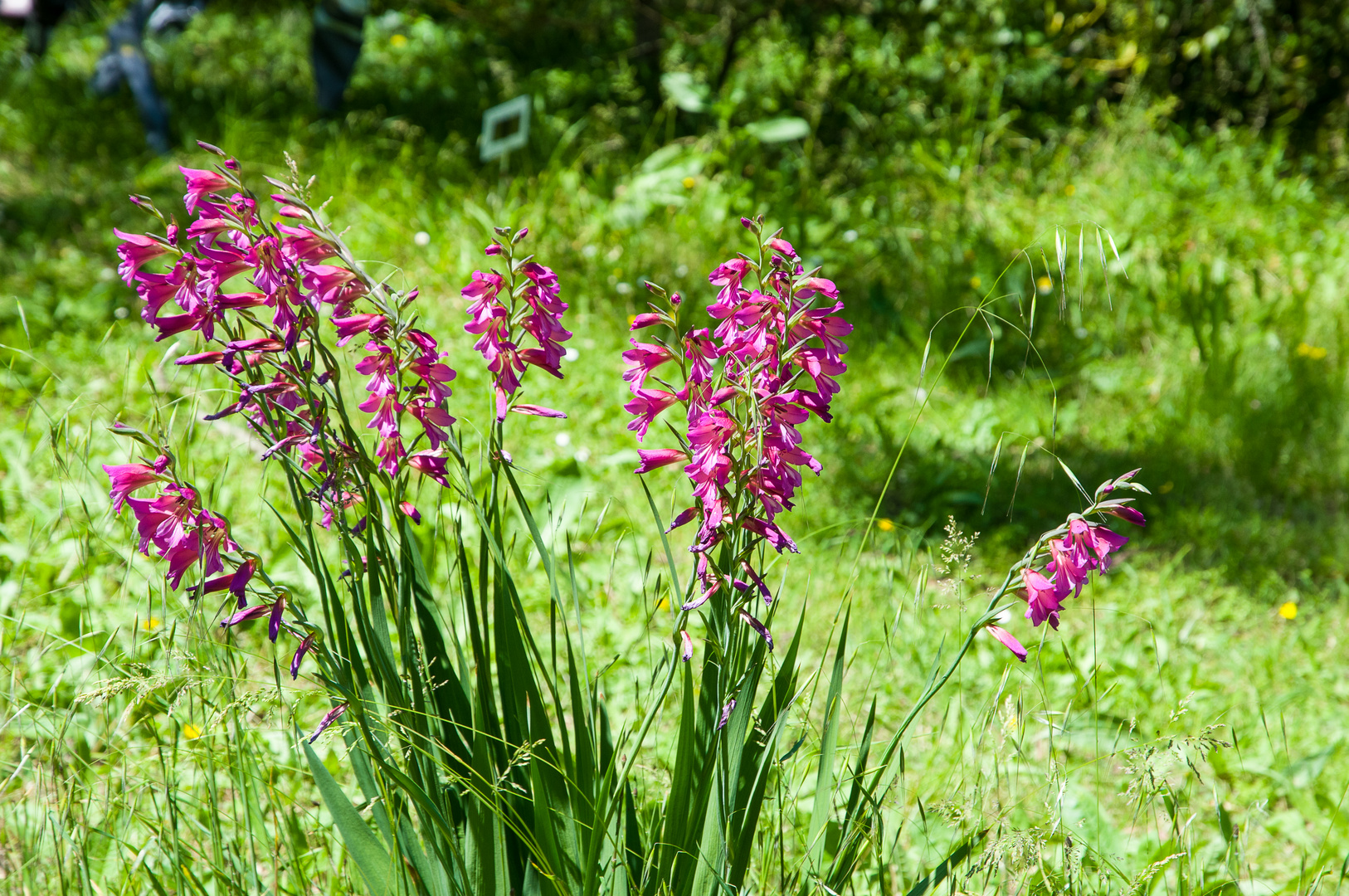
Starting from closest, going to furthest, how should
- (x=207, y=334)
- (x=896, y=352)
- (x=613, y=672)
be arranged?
(x=207, y=334), (x=613, y=672), (x=896, y=352)

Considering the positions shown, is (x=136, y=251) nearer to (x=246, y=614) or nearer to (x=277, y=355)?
(x=277, y=355)

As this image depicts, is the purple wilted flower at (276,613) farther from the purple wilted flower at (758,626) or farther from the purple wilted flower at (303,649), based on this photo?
the purple wilted flower at (758,626)

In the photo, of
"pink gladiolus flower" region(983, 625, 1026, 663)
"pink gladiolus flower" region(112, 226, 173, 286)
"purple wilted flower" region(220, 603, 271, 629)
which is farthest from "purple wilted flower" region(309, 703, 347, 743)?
"pink gladiolus flower" region(983, 625, 1026, 663)

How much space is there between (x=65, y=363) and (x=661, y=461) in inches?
123

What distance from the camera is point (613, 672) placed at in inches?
89.6

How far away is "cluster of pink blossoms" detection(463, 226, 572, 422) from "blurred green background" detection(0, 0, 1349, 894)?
1.78ft

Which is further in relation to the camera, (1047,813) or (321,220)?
(1047,813)

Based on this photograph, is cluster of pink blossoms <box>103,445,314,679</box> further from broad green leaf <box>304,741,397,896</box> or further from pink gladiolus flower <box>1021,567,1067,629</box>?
pink gladiolus flower <box>1021,567,1067,629</box>

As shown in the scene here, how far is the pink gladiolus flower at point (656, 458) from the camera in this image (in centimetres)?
106

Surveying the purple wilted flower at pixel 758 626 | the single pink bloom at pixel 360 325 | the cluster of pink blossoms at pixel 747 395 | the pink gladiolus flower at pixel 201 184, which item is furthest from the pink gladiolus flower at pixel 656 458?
the pink gladiolus flower at pixel 201 184

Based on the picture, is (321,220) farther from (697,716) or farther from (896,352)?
(896,352)

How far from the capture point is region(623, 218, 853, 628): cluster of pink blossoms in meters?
1.04

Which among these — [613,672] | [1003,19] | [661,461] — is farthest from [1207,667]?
[1003,19]

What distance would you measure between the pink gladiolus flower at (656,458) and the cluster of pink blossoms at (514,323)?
0.33ft
